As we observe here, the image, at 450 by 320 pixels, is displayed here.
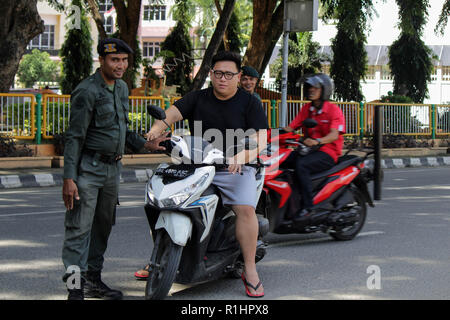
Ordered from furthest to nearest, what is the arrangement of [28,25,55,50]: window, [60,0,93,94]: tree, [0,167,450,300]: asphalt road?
[28,25,55,50]: window → [60,0,93,94]: tree → [0,167,450,300]: asphalt road

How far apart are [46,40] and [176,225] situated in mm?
72034

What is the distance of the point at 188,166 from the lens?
4625 millimetres

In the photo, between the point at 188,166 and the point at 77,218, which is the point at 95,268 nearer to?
the point at 77,218

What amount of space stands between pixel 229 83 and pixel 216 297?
1.46 m

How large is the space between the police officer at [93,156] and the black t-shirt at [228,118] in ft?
1.44

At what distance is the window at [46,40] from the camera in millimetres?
72250

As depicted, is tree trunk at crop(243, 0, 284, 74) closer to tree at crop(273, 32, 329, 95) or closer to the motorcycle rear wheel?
the motorcycle rear wheel

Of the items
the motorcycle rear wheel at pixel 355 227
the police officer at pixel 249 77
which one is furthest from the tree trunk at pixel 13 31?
the motorcycle rear wheel at pixel 355 227

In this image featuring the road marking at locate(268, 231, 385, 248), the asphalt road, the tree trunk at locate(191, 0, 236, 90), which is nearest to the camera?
the asphalt road

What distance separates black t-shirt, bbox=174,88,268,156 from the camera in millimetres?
4879

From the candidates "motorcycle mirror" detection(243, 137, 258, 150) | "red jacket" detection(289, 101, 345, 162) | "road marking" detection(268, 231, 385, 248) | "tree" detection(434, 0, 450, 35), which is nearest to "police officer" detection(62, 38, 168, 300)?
"motorcycle mirror" detection(243, 137, 258, 150)

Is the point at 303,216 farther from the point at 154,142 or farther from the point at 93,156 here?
the point at 93,156

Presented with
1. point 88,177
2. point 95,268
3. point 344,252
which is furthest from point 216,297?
point 344,252

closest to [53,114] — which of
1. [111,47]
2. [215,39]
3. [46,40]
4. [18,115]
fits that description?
[18,115]
